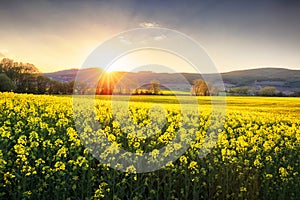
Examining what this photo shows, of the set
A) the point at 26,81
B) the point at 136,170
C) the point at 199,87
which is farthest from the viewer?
the point at 26,81

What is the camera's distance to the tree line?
40219mm

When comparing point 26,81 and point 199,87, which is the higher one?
point 26,81

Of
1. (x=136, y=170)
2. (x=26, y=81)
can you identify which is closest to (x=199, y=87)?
(x=26, y=81)

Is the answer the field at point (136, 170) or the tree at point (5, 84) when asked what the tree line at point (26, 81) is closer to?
the tree at point (5, 84)

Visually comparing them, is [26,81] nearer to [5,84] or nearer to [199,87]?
[5,84]

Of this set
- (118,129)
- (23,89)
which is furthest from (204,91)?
(118,129)

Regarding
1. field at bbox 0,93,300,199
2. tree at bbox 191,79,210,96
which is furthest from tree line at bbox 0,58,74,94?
field at bbox 0,93,300,199

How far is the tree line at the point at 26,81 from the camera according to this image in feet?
132

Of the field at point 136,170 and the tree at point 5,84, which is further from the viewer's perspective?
the tree at point 5,84

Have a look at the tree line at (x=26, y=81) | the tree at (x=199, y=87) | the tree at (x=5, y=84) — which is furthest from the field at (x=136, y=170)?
the tree line at (x=26, y=81)

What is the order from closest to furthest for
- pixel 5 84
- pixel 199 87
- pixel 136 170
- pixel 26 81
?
pixel 136 170, pixel 199 87, pixel 5 84, pixel 26 81

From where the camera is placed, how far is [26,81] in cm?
4275

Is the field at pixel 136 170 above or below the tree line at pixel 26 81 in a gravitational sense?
below

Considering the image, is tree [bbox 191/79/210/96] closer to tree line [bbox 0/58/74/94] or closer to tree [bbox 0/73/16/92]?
tree line [bbox 0/58/74/94]
